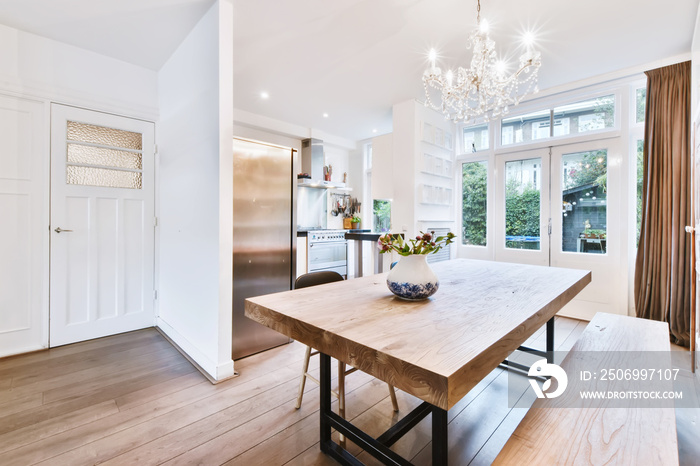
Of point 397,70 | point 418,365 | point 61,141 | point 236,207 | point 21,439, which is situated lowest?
point 21,439

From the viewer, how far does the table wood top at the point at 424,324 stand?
2.49ft

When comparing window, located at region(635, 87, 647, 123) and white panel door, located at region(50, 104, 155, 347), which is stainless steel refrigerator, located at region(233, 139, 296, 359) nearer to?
white panel door, located at region(50, 104, 155, 347)

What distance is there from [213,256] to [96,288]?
1679 millimetres

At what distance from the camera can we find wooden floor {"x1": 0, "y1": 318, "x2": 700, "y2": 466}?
1.47 metres

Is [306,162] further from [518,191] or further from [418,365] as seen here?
[418,365]

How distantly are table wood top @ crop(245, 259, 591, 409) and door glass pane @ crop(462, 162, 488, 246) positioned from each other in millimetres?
2770

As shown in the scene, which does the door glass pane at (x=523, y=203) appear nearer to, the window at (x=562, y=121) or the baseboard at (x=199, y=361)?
the window at (x=562, y=121)

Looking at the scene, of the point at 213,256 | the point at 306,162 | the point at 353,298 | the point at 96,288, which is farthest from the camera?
the point at 306,162

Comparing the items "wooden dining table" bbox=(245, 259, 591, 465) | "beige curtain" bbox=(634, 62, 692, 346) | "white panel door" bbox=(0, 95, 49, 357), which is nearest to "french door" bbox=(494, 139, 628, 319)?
"beige curtain" bbox=(634, 62, 692, 346)

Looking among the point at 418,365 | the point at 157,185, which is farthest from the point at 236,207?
the point at 418,365

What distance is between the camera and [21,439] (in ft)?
5.14

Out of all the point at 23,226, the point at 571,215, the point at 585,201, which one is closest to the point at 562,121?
the point at 585,201

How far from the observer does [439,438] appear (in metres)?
1.04

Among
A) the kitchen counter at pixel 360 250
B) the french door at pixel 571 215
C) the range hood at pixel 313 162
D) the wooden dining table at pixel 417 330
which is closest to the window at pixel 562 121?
the french door at pixel 571 215
